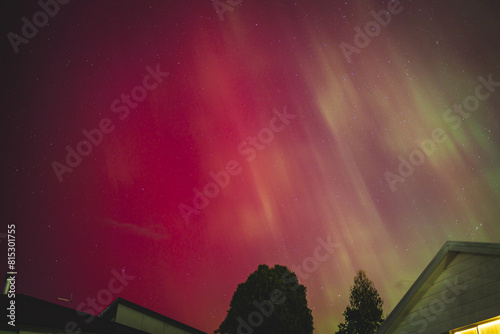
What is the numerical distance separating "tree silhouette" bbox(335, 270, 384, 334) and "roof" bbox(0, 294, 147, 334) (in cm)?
3127

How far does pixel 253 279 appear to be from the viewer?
97.5ft

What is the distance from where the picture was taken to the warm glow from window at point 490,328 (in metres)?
7.22

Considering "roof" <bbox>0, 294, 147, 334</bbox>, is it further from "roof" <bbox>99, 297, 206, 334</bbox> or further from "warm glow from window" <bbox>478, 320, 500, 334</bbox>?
"warm glow from window" <bbox>478, 320, 500, 334</bbox>

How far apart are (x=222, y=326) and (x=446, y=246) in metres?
22.8

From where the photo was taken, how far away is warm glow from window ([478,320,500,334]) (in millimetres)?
7216

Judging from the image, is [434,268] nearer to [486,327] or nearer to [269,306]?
[486,327]

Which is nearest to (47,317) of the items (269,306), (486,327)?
(486,327)

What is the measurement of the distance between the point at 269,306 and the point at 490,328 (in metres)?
22.7

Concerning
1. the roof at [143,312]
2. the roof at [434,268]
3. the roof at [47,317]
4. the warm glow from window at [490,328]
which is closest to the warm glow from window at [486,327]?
the warm glow from window at [490,328]

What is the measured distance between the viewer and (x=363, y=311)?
41594 millimetres

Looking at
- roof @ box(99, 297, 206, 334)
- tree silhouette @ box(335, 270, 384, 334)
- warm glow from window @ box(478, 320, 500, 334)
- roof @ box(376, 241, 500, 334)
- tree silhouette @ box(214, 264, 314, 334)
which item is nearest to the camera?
warm glow from window @ box(478, 320, 500, 334)

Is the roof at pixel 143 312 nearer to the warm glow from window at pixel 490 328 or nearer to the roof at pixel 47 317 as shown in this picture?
the roof at pixel 47 317

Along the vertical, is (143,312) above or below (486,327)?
below

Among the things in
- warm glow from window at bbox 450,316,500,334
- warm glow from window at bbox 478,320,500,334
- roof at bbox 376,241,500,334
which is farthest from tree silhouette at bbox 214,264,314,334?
warm glow from window at bbox 478,320,500,334
